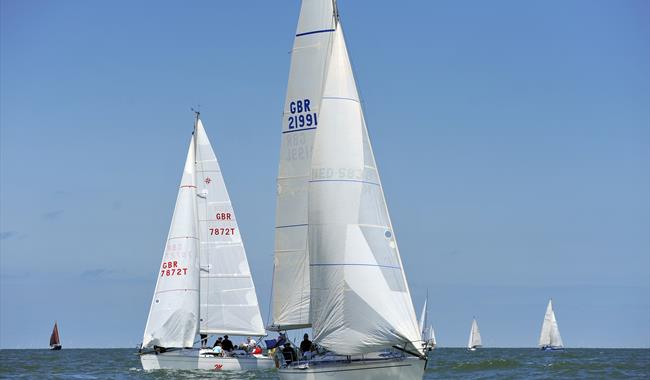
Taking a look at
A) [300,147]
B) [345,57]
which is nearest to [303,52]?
[300,147]

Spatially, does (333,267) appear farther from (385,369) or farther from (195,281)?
(195,281)

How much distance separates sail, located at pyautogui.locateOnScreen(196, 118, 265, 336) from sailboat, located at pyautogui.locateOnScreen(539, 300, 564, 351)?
68423 mm

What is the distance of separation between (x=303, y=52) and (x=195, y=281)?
15.2 m

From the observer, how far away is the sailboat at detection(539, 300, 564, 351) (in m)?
110

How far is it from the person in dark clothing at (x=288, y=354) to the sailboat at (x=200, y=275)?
46.9ft

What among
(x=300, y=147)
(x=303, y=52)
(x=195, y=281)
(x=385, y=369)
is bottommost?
(x=385, y=369)

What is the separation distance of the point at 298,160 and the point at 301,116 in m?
1.50

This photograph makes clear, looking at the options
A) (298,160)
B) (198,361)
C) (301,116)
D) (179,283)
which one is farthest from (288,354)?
(179,283)

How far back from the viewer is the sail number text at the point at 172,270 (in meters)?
46.4

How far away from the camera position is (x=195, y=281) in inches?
1841

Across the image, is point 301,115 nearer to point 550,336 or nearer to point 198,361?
point 198,361

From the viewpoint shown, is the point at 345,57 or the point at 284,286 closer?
the point at 345,57

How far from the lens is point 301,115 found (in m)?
35.4

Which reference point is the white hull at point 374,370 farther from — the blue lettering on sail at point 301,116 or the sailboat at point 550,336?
the sailboat at point 550,336
